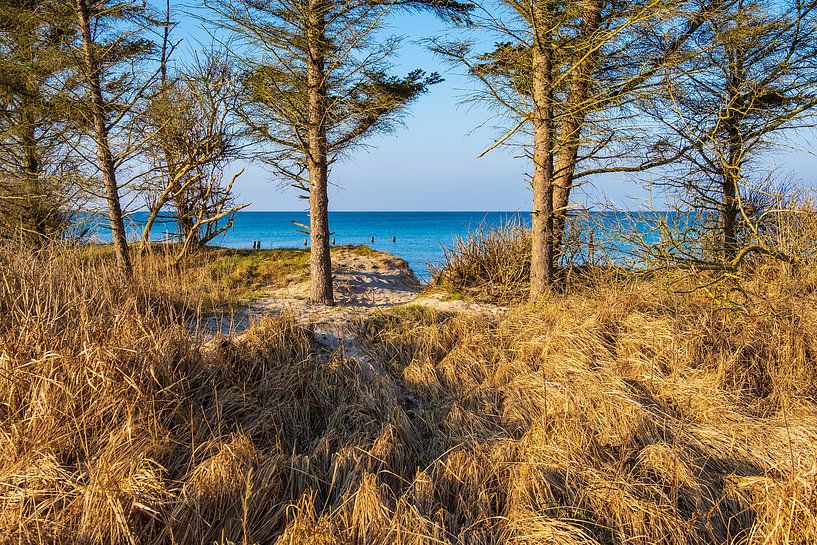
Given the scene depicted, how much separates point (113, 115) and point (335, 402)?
243 inches

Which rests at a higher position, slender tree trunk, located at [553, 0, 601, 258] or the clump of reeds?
slender tree trunk, located at [553, 0, 601, 258]

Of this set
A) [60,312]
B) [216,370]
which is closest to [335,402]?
[216,370]

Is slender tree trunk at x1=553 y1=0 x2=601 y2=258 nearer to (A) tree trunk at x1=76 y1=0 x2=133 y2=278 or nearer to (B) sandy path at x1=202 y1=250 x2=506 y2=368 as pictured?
(B) sandy path at x1=202 y1=250 x2=506 y2=368

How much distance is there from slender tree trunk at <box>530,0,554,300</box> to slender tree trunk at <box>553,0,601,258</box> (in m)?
0.20

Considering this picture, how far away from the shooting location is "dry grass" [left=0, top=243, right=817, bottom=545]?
2.79 metres

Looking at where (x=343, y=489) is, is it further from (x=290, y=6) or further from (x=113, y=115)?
(x=113, y=115)

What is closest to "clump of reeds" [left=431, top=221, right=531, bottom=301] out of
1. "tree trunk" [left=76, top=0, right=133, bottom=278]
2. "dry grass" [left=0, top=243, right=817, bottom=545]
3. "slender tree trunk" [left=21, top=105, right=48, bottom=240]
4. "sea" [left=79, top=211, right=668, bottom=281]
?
"sea" [left=79, top=211, right=668, bottom=281]

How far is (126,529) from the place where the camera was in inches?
97.2

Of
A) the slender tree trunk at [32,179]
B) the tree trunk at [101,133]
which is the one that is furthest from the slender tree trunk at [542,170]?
the slender tree trunk at [32,179]

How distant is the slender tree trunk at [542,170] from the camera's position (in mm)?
6527

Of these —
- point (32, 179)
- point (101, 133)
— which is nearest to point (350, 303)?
point (101, 133)

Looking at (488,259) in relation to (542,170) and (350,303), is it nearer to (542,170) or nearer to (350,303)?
(542,170)

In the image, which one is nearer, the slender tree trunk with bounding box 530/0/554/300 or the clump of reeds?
the slender tree trunk with bounding box 530/0/554/300

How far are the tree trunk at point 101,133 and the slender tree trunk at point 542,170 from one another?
6034 millimetres
